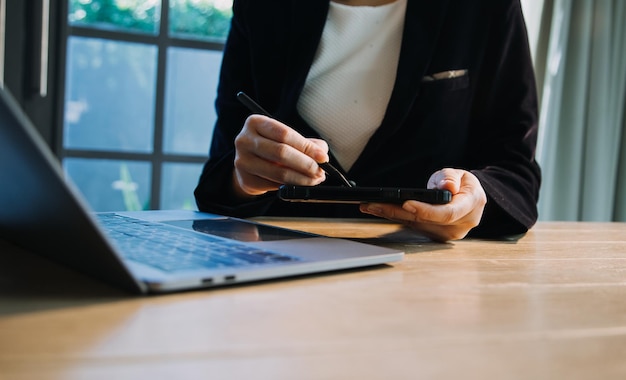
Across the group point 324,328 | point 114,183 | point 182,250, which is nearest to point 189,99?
point 114,183

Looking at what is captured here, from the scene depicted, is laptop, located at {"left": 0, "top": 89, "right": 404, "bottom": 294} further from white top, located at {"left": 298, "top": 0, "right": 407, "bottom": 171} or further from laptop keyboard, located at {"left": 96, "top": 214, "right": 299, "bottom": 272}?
white top, located at {"left": 298, "top": 0, "right": 407, "bottom": 171}

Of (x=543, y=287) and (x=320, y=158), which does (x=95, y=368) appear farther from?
(x=320, y=158)

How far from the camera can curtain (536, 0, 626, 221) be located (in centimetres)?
217

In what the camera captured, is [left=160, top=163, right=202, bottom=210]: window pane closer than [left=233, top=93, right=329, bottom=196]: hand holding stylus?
No

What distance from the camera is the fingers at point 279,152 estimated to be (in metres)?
0.65

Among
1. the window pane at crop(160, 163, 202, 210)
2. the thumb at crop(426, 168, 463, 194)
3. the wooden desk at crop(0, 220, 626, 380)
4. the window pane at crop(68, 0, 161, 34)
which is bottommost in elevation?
the window pane at crop(160, 163, 202, 210)

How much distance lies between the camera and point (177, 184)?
2223 millimetres

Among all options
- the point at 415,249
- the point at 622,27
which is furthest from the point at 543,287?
the point at 622,27

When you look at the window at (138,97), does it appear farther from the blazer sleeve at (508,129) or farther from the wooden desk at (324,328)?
the wooden desk at (324,328)

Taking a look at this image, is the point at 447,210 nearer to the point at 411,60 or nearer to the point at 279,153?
the point at 279,153

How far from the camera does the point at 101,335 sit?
265mm

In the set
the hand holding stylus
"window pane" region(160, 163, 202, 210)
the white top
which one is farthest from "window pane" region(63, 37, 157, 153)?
the hand holding stylus

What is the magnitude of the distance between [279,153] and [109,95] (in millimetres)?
1676

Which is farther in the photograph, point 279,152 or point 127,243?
point 279,152
